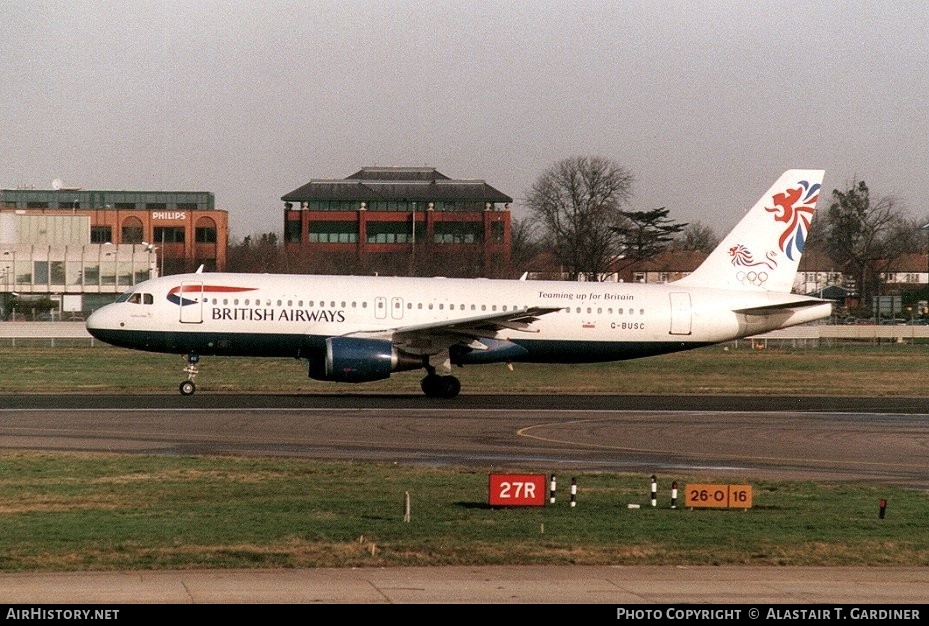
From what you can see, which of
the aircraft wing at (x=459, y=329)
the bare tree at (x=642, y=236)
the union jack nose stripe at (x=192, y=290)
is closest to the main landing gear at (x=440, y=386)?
the aircraft wing at (x=459, y=329)

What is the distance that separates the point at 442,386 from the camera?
40.8 m

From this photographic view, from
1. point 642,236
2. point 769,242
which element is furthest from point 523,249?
point 769,242

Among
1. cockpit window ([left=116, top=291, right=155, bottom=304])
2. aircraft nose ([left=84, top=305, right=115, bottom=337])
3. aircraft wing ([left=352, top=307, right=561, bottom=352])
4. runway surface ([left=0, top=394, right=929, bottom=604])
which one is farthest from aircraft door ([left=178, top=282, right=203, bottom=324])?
aircraft wing ([left=352, top=307, right=561, bottom=352])

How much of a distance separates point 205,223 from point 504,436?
107 m

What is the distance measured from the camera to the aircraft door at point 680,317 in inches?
1724

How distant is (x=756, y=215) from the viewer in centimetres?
4631

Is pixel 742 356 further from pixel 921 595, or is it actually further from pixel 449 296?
pixel 921 595

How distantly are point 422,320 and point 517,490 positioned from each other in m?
22.4

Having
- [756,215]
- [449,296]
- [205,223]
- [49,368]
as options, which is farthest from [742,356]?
[205,223]

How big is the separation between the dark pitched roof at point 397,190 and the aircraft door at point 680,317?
88819mm

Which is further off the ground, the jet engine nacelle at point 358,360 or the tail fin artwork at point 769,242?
the tail fin artwork at point 769,242

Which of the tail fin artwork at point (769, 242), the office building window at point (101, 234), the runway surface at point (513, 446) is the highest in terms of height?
the office building window at point (101, 234)

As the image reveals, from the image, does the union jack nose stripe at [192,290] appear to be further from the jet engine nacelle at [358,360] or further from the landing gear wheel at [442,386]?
the landing gear wheel at [442,386]

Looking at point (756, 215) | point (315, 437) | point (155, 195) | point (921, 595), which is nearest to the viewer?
point (921, 595)
